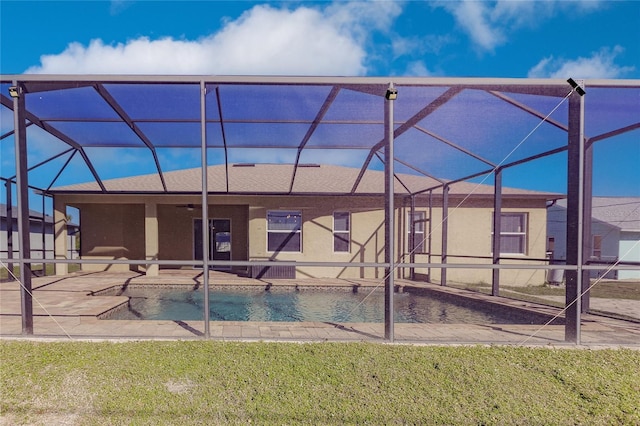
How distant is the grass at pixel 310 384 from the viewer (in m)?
2.98

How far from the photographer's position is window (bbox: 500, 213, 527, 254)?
1177cm

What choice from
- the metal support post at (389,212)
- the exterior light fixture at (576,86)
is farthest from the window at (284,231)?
the exterior light fixture at (576,86)

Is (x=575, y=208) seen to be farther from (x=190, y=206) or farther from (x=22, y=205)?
(x=190, y=206)

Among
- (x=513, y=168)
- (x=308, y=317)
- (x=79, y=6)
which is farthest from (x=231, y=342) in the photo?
(x=79, y=6)

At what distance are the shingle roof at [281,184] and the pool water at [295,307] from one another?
11.7 ft

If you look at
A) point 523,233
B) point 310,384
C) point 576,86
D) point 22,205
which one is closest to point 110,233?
point 22,205

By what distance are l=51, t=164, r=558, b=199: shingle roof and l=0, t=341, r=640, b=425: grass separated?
7639 millimetres

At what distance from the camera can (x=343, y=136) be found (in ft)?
25.7

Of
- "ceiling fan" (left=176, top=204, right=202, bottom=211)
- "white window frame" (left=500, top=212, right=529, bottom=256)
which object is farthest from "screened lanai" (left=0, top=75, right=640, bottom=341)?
"ceiling fan" (left=176, top=204, right=202, bottom=211)

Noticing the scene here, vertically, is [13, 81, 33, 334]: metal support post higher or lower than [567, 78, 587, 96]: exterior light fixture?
lower

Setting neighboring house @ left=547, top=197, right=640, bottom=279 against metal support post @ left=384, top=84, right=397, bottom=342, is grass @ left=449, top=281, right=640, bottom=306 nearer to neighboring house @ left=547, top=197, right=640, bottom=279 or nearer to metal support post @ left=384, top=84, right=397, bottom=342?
neighboring house @ left=547, top=197, right=640, bottom=279

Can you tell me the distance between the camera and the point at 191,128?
7.54 m

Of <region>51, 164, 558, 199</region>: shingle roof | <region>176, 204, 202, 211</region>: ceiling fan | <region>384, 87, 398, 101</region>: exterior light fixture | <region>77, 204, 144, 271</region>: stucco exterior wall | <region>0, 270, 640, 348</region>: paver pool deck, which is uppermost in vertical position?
<region>384, 87, 398, 101</region>: exterior light fixture

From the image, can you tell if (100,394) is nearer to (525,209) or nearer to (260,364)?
(260,364)
